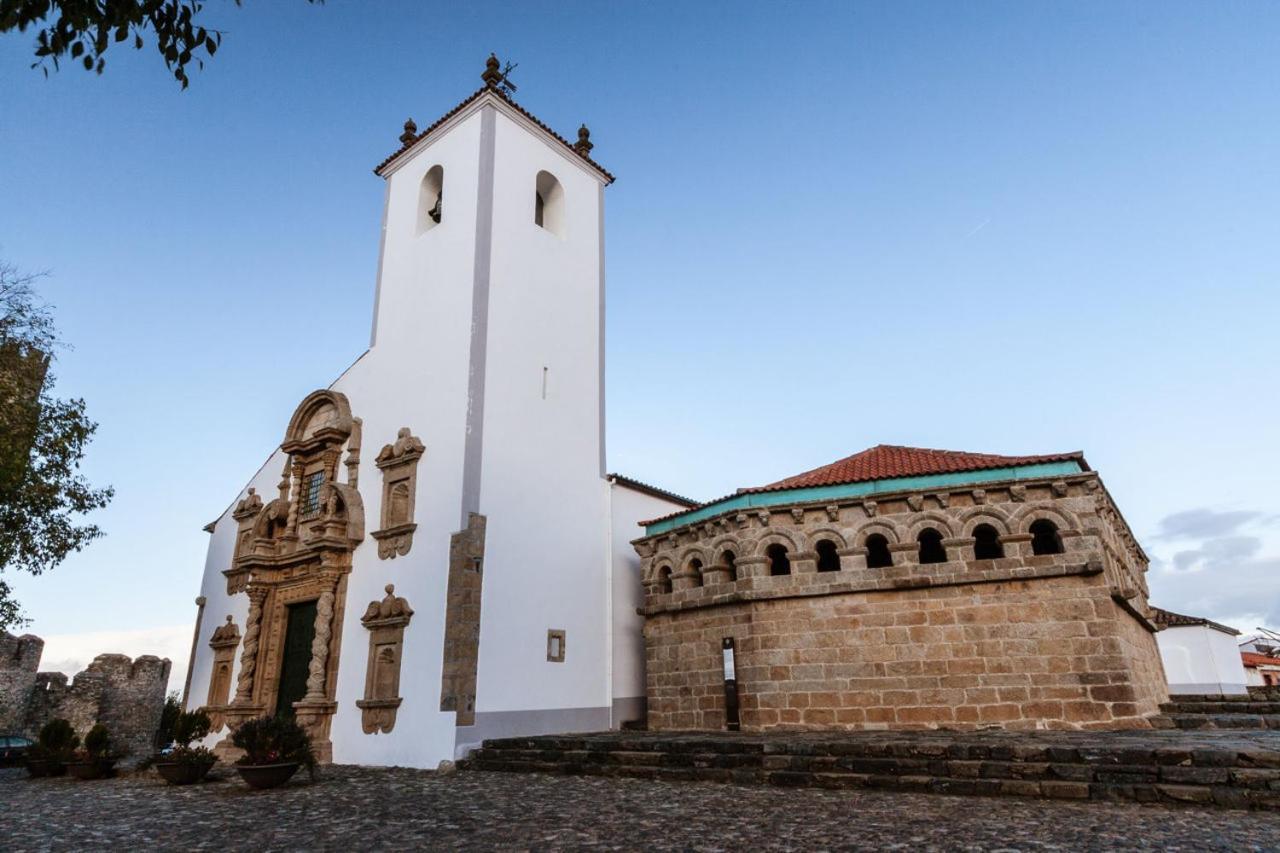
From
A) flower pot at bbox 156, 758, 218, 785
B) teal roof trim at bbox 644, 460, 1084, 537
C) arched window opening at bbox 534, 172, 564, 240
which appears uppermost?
arched window opening at bbox 534, 172, 564, 240

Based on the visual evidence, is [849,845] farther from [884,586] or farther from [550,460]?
[550,460]

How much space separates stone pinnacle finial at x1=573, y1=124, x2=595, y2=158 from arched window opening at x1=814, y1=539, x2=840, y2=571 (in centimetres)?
1244

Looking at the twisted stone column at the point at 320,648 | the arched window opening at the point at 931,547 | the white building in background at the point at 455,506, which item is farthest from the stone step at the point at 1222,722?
the twisted stone column at the point at 320,648

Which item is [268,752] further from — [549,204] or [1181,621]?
[1181,621]

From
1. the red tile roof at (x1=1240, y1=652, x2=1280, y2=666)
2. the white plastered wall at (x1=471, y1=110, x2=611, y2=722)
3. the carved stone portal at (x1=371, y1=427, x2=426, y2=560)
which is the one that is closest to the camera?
the white plastered wall at (x1=471, y1=110, x2=611, y2=722)

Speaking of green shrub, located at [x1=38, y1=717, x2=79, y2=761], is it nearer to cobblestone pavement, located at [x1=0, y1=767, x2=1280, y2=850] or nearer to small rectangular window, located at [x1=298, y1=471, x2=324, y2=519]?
cobblestone pavement, located at [x1=0, y1=767, x2=1280, y2=850]

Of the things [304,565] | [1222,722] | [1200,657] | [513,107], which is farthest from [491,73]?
[1200,657]

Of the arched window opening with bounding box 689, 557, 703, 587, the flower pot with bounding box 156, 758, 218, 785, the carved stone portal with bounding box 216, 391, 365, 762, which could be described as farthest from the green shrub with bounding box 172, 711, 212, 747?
the arched window opening with bounding box 689, 557, 703, 587

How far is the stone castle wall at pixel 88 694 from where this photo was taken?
74.8ft

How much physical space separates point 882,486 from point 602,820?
7616 mm

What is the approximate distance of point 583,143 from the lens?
20.1 meters

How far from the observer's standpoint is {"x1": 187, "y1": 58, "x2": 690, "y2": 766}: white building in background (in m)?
13.5

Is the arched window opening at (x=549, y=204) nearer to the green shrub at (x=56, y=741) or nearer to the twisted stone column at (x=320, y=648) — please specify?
the twisted stone column at (x=320, y=648)

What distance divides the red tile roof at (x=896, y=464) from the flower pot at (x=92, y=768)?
12.2 meters
